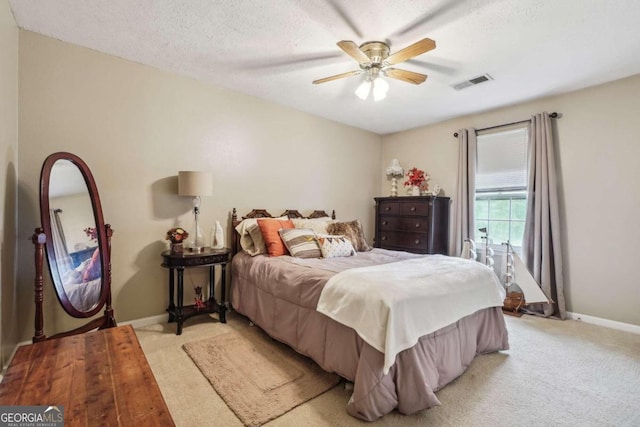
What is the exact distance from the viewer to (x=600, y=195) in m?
3.13

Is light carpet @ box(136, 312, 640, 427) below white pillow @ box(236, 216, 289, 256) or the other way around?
below

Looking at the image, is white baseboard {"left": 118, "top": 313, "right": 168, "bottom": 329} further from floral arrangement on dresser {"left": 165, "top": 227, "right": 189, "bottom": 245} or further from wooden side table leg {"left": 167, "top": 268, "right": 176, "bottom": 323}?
floral arrangement on dresser {"left": 165, "top": 227, "right": 189, "bottom": 245}

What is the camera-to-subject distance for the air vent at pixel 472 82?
300 cm

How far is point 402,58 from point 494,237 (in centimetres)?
290

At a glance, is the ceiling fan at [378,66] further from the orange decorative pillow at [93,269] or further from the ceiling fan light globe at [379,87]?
the orange decorative pillow at [93,269]

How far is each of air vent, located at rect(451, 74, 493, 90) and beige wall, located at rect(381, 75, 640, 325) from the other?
1028 millimetres

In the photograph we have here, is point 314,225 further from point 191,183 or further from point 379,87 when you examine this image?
point 379,87

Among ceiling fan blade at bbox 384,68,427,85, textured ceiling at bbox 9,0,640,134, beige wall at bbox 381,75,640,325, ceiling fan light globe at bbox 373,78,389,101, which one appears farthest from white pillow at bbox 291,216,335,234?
beige wall at bbox 381,75,640,325

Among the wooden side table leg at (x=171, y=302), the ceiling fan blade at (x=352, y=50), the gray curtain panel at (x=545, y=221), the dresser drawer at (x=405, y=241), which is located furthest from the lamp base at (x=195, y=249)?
the gray curtain panel at (x=545, y=221)

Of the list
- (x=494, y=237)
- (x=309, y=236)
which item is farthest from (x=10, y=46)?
(x=494, y=237)

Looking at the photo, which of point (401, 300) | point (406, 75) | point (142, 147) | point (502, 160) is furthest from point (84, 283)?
point (502, 160)

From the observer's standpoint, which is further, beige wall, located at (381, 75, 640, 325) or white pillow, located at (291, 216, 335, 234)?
white pillow, located at (291, 216, 335, 234)

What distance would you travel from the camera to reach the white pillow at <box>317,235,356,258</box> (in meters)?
3.00

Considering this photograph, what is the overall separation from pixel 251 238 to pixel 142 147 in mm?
1401
